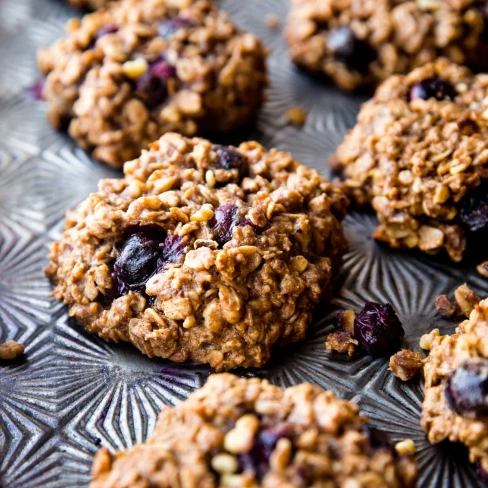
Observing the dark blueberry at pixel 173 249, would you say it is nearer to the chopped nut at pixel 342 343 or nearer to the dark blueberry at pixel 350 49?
the chopped nut at pixel 342 343

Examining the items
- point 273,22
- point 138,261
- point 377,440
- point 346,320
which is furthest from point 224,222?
point 273,22

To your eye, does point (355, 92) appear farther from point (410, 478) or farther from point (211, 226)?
point (410, 478)

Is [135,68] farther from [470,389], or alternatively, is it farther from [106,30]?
[470,389]

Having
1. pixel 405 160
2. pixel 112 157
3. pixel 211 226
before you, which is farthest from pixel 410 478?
pixel 112 157

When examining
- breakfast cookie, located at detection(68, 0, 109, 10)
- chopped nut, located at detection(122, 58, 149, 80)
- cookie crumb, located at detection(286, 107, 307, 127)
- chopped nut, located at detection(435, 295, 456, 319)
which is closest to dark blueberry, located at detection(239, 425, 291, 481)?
chopped nut, located at detection(435, 295, 456, 319)

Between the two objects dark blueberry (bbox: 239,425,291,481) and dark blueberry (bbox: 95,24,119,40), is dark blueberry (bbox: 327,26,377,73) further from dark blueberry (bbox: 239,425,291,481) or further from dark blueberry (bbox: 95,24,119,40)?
dark blueberry (bbox: 239,425,291,481)
